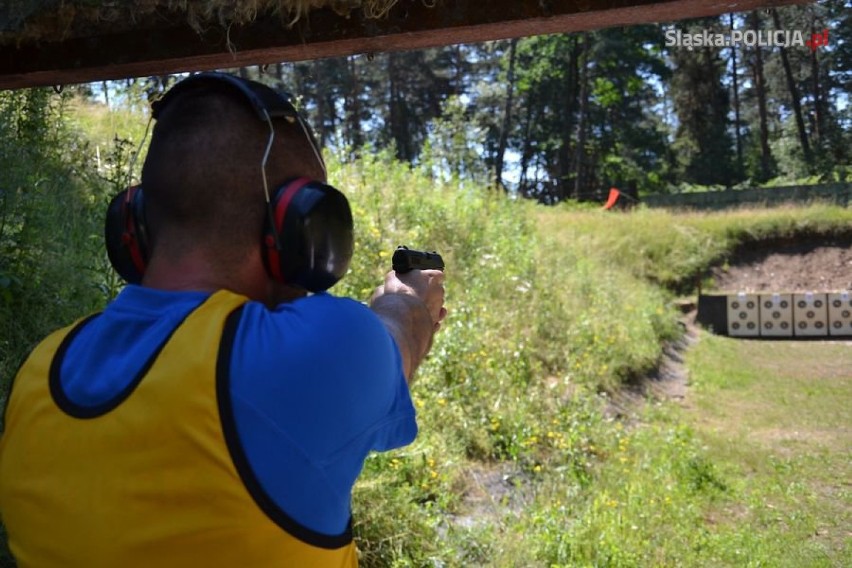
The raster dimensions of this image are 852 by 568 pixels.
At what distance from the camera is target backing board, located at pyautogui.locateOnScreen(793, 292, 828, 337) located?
61.5 feet

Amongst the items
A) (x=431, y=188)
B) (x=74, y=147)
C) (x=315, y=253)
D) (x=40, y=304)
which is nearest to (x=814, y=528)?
(x=40, y=304)

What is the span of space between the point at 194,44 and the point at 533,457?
5.38m

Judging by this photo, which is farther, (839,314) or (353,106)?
(353,106)

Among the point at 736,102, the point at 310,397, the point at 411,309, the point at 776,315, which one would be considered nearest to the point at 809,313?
the point at 776,315

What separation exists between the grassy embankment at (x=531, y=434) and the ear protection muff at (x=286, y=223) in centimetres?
→ 275

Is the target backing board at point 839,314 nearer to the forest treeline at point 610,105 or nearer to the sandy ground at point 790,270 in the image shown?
the sandy ground at point 790,270

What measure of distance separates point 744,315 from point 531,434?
41.5 feet

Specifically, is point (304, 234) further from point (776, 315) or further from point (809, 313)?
point (809, 313)

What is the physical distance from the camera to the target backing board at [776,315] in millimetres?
18625

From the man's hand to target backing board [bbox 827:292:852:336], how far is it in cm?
1878

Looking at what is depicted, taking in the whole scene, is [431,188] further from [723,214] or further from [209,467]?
[723,214]

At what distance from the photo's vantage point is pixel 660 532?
577 centimetres

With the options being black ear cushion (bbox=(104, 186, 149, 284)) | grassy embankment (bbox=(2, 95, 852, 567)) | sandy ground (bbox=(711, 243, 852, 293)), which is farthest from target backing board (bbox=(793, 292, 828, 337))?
black ear cushion (bbox=(104, 186, 149, 284))

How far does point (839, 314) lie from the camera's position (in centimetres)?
1869
